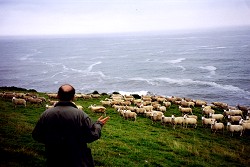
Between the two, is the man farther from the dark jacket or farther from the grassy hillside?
the grassy hillside

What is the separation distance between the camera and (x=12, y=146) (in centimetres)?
1105

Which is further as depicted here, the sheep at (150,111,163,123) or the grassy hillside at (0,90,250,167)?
the sheep at (150,111,163,123)

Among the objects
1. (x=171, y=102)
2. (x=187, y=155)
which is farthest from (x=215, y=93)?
(x=187, y=155)

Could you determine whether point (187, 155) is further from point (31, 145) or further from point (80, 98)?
point (80, 98)

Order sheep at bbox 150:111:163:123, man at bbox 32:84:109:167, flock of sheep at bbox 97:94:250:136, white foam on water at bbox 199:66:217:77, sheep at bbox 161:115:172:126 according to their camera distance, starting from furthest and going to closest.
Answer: white foam on water at bbox 199:66:217:77 → sheep at bbox 150:111:163:123 → sheep at bbox 161:115:172:126 → flock of sheep at bbox 97:94:250:136 → man at bbox 32:84:109:167

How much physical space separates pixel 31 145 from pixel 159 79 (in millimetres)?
79645

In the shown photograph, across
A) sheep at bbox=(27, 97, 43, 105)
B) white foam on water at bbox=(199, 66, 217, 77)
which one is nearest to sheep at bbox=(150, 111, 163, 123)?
sheep at bbox=(27, 97, 43, 105)

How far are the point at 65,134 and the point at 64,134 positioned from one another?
0.8 inches

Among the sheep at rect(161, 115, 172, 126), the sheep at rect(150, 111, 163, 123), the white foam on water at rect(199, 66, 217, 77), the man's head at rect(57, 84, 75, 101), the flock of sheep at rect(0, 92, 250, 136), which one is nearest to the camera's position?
the man's head at rect(57, 84, 75, 101)

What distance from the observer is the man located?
5004 millimetres

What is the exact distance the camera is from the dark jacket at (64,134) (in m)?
5.00

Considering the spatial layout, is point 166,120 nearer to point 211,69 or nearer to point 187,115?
point 187,115

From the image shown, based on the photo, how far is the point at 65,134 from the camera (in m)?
5.00

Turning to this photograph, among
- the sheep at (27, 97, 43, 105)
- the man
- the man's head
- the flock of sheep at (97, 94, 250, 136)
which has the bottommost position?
the flock of sheep at (97, 94, 250, 136)
